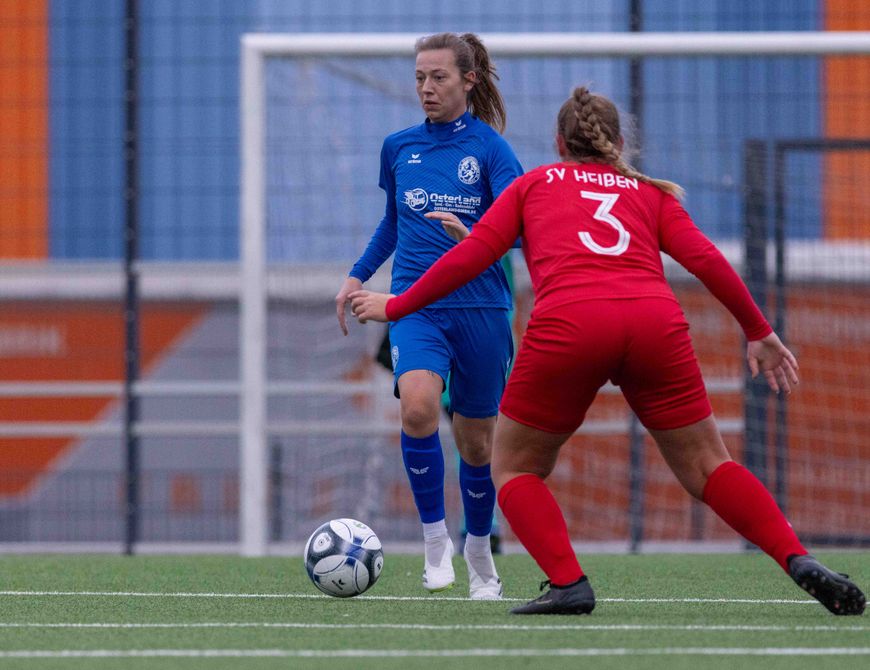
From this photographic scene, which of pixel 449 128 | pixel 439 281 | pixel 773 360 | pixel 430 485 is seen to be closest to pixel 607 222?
pixel 439 281

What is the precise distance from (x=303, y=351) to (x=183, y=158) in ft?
5.03

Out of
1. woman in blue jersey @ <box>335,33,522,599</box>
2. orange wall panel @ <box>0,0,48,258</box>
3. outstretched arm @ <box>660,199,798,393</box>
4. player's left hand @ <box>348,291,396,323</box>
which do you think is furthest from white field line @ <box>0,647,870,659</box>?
orange wall panel @ <box>0,0,48,258</box>

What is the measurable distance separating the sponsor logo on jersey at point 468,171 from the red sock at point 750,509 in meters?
1.42

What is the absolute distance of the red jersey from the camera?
4.18m

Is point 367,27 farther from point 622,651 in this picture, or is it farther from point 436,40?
point 622,651

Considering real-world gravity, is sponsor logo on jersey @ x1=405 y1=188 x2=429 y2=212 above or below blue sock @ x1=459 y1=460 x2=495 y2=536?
above

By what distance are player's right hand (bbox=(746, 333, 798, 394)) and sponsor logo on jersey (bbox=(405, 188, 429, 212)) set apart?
133cm

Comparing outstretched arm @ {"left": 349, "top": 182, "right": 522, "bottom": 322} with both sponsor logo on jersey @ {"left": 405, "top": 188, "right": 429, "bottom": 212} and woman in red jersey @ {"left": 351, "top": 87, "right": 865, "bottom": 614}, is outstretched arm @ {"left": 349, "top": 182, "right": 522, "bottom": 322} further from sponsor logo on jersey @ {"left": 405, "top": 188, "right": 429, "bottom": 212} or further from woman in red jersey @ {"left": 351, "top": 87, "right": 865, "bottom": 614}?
sponsor logo on jersey @ {"left": 405, "top": 188, "right": 429, "bottom": 212}

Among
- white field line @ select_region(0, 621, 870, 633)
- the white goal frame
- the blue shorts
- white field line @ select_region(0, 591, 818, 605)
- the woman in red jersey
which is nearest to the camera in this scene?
white field line @ select_region(0, 621, 870, 633)

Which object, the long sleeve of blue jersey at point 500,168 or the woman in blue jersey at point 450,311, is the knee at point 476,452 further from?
the long sleeve of blue jersey at point 500,168

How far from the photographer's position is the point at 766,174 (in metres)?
8.48

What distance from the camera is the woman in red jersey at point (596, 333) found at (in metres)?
4.12

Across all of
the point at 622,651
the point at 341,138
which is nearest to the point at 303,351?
the point at 341,138

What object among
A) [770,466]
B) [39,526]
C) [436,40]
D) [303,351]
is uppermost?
[436,40]
